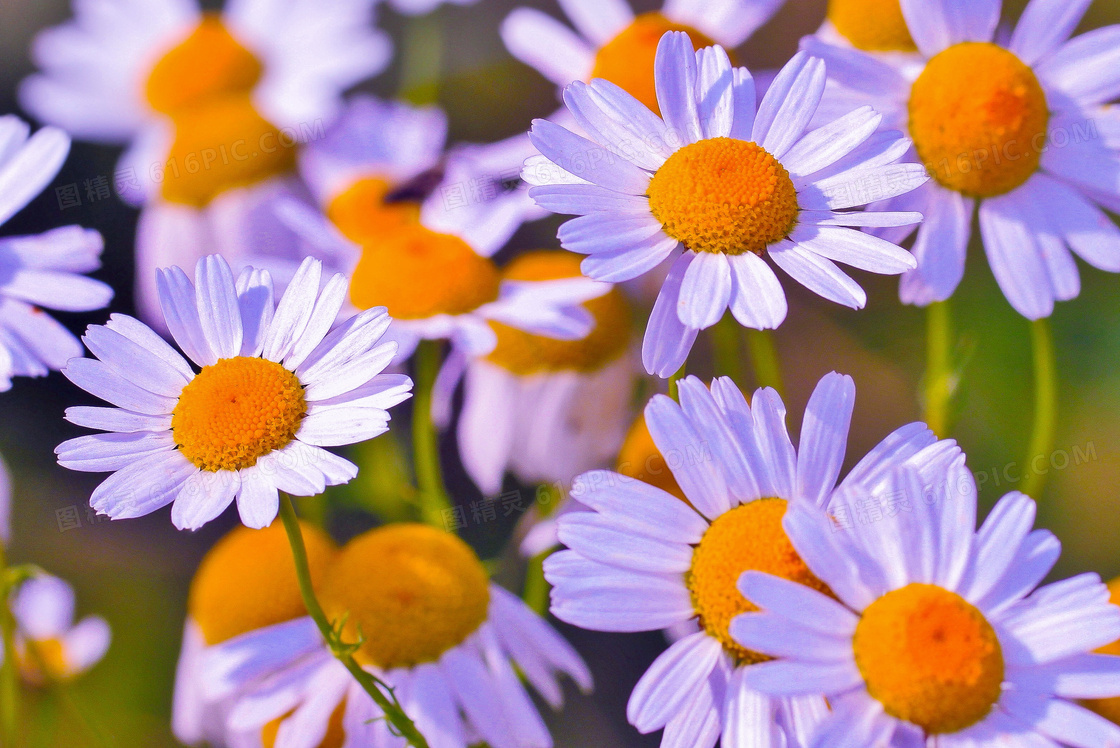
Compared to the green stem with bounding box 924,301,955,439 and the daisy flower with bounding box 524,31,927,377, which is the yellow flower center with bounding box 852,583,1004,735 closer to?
the daisy flower with bounding box 524,31,927,377

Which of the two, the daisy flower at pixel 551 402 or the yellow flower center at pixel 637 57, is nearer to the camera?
the yellow flower center at pixel 637 57

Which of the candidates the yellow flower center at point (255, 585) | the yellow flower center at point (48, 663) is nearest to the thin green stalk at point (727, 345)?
the yellow flower center at point (255, 585)

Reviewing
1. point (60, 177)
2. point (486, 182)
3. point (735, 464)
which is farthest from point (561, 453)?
point (60, 177)

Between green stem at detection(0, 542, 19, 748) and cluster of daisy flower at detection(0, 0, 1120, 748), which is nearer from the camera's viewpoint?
cluster of daisy flower at detection(0, 0, 1120, 748)

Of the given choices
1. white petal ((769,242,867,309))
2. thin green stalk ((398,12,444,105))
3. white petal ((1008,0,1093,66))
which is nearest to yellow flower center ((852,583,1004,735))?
white petal ((769,242,867,309))

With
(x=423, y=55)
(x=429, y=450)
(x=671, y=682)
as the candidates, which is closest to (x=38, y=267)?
(x=429, y=450)

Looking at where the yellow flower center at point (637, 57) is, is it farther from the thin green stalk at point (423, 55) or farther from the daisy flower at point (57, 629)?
the daisy flower at point (57, 629)
